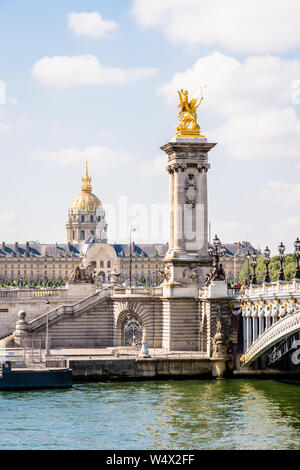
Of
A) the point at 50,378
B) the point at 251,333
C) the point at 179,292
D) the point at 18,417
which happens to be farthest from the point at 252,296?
the point at 18,417

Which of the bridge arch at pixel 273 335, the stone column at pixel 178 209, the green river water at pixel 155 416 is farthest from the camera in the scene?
the stone column at pixel 178 209

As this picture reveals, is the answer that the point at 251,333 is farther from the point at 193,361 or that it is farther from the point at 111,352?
the point at 111,352

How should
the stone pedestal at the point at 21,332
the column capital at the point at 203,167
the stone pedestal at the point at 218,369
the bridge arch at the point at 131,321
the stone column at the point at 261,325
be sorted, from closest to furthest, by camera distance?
the stone column at the point at 261,325
the stone pedestal at the point at 218,369
the column capital at the point at 203,167
the stone pedestal at the point at 21,332
the bridge arch at the point at 131,321

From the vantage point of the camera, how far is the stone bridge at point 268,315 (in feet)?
177

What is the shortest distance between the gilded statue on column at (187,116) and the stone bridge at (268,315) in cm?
1233

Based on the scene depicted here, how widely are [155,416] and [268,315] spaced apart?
525 inches

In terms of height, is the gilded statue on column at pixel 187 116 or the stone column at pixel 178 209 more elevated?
the gilded statue on column at pixel 187 116

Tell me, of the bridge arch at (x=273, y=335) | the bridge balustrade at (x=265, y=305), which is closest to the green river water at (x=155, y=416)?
the bridge arch at (x=273, y=335)

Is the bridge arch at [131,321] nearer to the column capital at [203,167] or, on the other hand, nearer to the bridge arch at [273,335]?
the bridge arch at [273,335]

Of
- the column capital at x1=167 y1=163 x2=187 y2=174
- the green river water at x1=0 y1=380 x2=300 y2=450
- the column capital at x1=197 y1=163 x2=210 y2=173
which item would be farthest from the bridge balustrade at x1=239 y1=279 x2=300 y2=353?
the column capital at x1=167 y1=163 x2=187 y2=174

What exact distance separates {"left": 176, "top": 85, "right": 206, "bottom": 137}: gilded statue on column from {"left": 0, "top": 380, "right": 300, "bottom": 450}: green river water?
18.3 metres

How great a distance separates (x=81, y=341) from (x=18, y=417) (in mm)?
23779

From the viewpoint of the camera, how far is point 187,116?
230 feet

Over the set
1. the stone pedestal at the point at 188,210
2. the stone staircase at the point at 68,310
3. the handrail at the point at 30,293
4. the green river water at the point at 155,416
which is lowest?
the green river water at the point at 155,416
